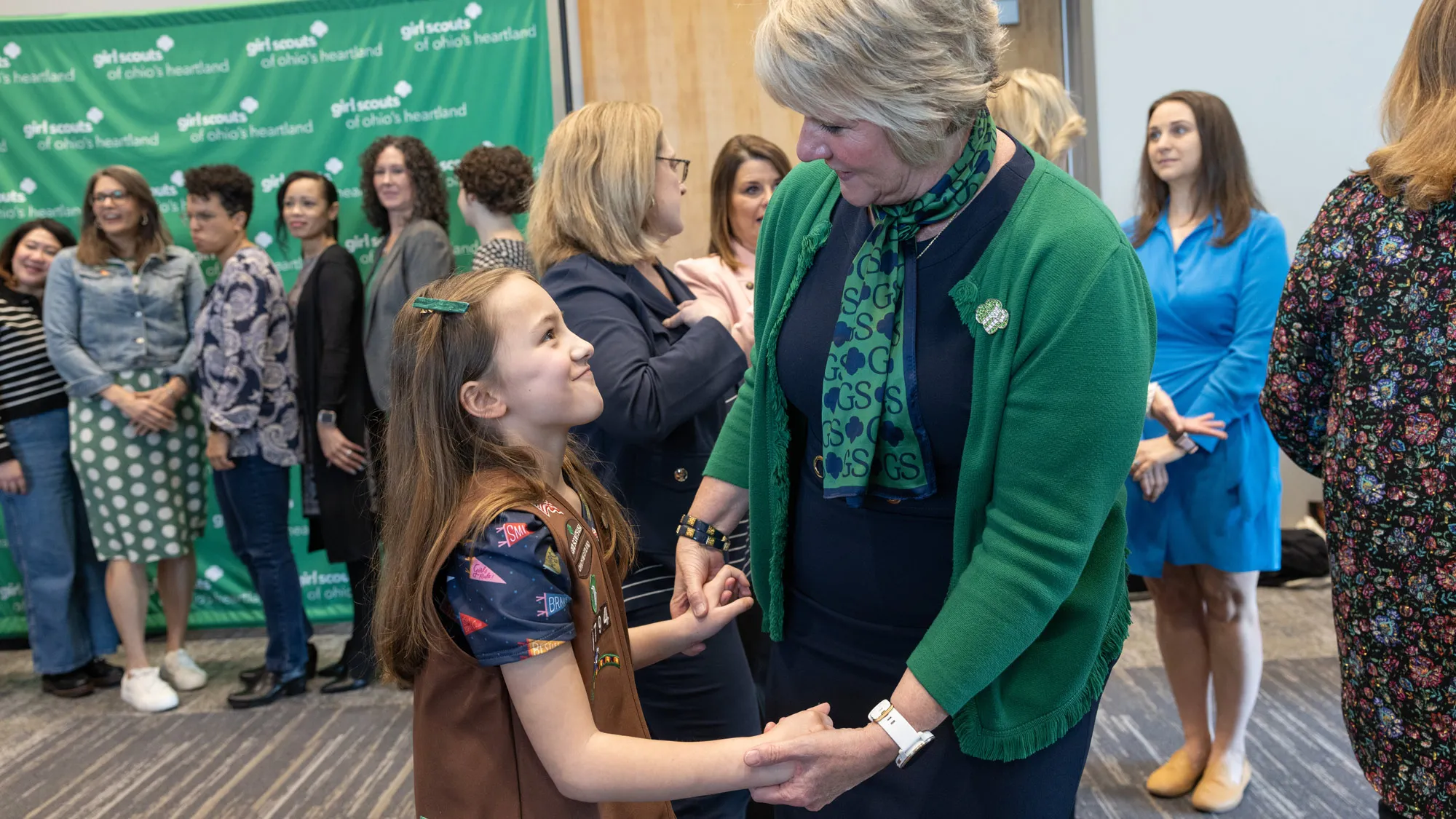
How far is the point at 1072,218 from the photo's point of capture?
1.24 meters

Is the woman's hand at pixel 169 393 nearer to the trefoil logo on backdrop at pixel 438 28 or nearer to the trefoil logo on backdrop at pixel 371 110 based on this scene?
the trefoil logo on backdrop at pixel 371 110

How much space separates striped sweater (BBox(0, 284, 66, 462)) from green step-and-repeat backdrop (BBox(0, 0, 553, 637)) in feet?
2.27

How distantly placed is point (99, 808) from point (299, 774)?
52 centimetres

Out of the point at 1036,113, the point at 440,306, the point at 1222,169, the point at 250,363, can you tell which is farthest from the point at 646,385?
the point at 250,363

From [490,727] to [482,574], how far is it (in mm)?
190

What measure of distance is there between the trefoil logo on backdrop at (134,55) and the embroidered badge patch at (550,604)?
4065 mm

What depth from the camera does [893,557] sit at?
4.58ft

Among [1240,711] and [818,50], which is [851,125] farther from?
[1240,711]

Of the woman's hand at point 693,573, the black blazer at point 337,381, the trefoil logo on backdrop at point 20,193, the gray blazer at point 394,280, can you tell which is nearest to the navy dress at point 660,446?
the woman's hand at point 693,573

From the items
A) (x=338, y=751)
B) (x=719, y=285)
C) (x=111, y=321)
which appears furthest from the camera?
(x=111, y=321)

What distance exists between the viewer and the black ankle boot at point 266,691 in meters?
3.81

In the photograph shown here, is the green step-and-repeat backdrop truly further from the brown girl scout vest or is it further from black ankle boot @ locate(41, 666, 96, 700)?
the brown girl scout vest

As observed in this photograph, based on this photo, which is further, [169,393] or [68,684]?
[68,684]

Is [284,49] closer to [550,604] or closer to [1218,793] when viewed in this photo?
[550,604]
